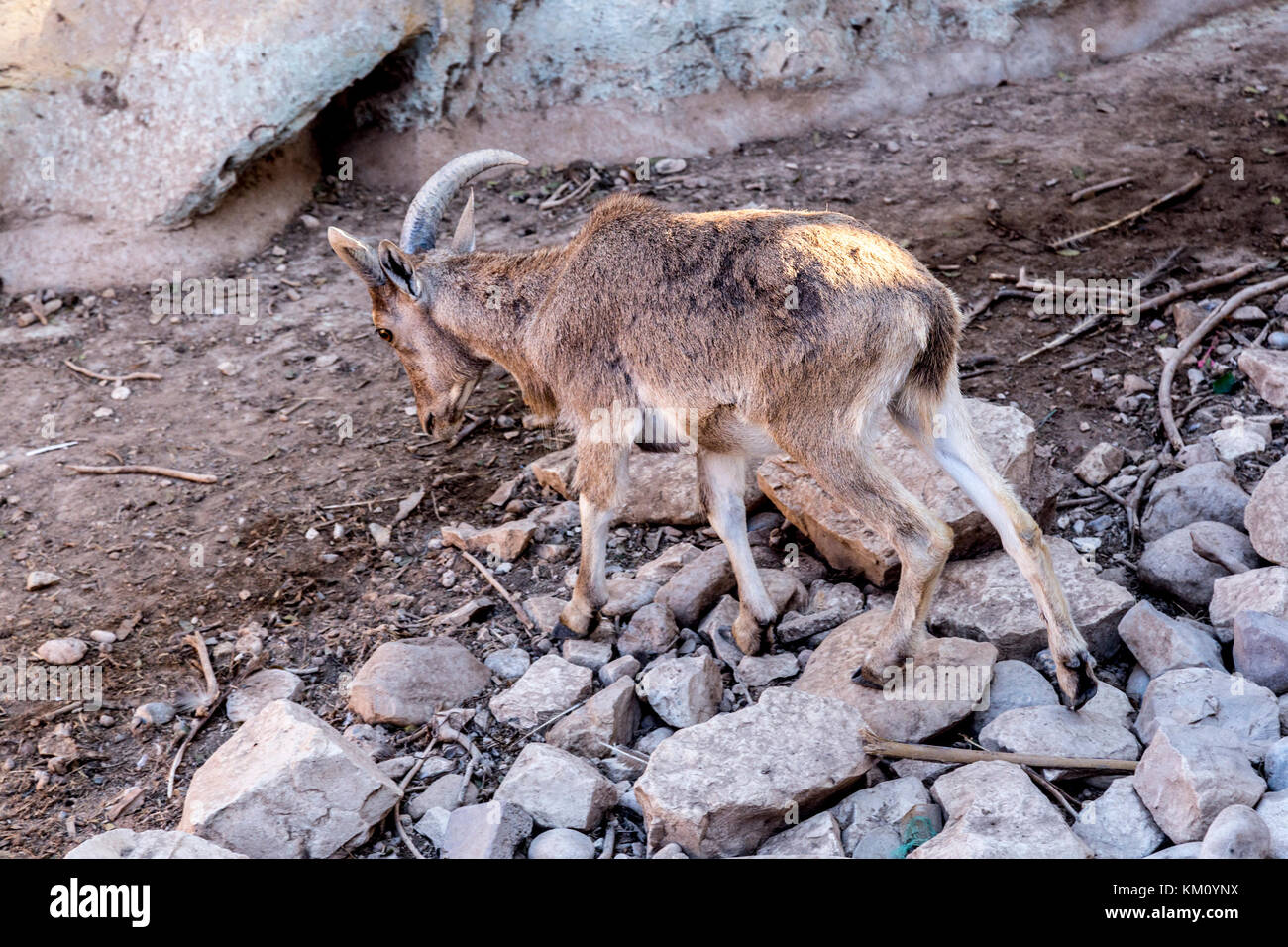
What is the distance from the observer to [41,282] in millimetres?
9422

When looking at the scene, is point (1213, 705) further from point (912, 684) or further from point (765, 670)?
point (765, 670)

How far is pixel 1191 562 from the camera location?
5.52 meters

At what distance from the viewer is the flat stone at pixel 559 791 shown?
15.1 feet

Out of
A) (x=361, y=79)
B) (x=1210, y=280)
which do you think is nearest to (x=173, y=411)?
(x=361, y=79)

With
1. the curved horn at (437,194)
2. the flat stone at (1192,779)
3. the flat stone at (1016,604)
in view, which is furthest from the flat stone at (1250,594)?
the curved horn at (437,194)

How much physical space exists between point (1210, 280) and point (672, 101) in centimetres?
499

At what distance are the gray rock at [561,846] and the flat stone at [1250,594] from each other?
2767 mm

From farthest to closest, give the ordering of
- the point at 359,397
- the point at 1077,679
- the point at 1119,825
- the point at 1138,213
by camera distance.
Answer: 1. the point at 1138,213
2. the point at 359,397
3. the point at 1077,679
4. the point at 1119,825

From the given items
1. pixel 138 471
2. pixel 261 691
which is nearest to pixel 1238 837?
pixel 261 691

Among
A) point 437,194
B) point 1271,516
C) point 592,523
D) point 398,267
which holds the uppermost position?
point 437,194

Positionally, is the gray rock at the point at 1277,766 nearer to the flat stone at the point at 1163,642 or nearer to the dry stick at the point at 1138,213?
the flat stone at the point at 1163,642

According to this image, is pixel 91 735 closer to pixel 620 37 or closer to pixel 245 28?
pixel 245 28

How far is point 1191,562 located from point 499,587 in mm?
3305

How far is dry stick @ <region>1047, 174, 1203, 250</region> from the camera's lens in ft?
29.1
